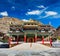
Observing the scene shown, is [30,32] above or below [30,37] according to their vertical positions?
above

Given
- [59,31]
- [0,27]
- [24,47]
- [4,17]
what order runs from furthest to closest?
[4,17]
[0,27]
[59,31]
[24,47]

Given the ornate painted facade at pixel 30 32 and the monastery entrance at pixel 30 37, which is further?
the monastery entrance at pixel 30 37

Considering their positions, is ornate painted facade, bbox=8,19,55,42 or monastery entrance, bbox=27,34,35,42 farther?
monastery entrance, bbox=27,34,35,42

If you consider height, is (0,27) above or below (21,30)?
above

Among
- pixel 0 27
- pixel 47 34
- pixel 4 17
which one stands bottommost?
pixel 47 34

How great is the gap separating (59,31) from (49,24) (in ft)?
171

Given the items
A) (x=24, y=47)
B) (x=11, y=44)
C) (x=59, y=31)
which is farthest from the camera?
(x=59, y=31)

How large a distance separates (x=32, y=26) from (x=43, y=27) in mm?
3159

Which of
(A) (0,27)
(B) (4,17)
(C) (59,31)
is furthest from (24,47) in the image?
(B) (4,17)

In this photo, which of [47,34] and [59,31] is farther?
[59,31]

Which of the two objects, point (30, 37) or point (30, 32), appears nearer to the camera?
point (30, 32)

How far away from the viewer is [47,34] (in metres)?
53.1

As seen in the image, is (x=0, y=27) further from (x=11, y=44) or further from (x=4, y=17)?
(x=11, y=44)

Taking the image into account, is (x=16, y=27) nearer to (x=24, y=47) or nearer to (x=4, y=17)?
(x=24, y=47)
